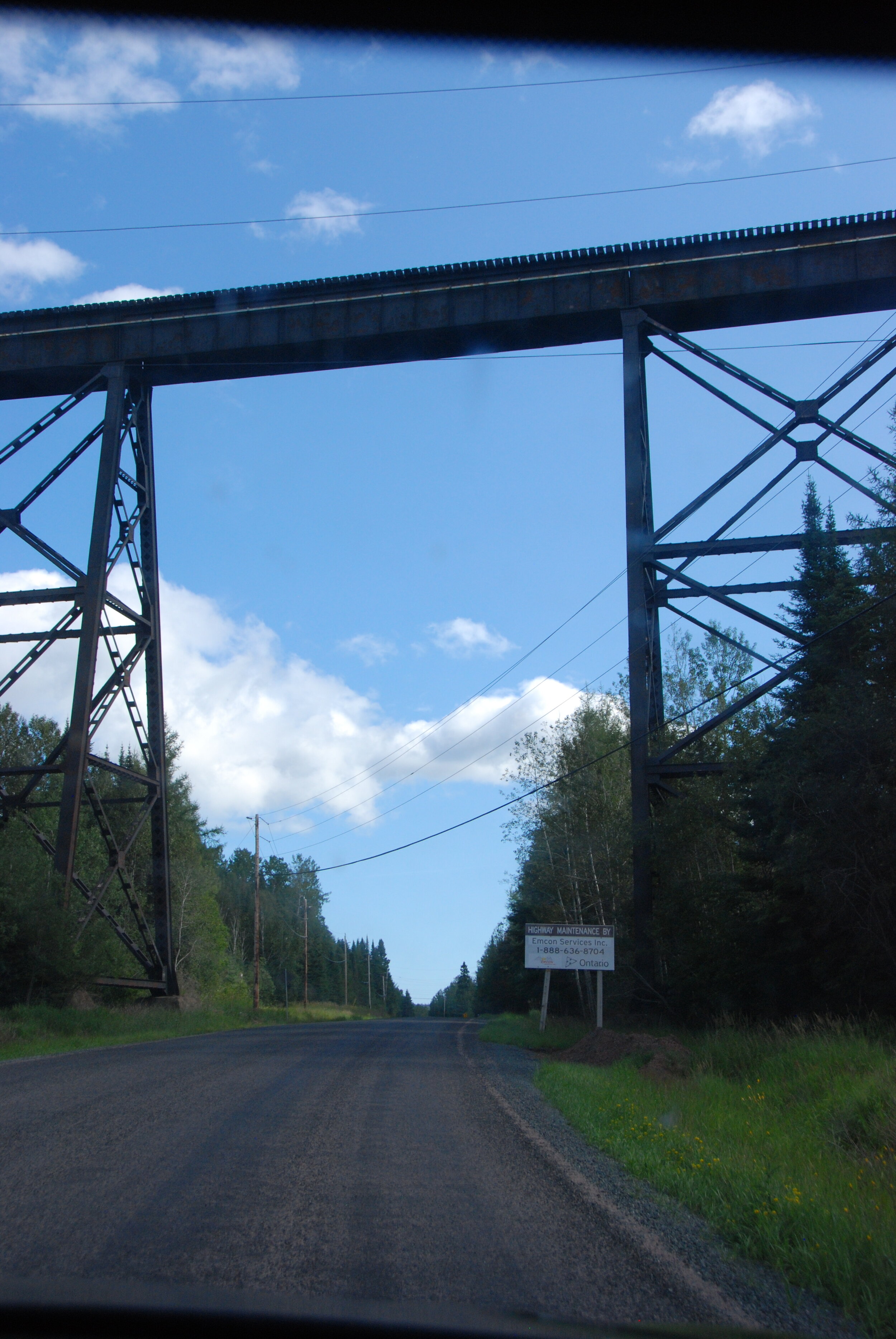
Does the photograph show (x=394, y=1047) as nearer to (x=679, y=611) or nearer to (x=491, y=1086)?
(x=491, y=1086)

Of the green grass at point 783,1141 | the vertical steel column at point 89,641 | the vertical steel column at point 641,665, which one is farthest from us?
the vertical steel column at point 89,641

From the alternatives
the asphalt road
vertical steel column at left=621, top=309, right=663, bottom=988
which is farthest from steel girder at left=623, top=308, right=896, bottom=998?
the asphalt road

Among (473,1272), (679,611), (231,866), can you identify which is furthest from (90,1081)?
(231,866)

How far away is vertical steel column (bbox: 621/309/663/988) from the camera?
2056 cm

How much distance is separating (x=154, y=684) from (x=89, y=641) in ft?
8.55

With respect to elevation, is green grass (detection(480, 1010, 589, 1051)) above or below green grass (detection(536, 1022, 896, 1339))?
below

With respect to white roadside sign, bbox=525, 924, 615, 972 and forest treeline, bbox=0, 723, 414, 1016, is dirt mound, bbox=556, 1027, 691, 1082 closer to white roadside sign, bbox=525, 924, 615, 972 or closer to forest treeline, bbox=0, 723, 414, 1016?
white roadside sign, bbox=525, 924, 615, 972

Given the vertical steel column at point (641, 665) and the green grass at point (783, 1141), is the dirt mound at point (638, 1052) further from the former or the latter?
the vertical steel column at point (641, 665)

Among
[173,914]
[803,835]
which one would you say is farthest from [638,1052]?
[173,914]

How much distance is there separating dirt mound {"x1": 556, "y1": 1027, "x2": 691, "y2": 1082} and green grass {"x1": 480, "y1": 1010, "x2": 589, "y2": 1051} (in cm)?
256

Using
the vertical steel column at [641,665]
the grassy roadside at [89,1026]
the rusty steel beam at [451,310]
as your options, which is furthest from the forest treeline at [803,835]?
the grassy roadside at [89,1026]

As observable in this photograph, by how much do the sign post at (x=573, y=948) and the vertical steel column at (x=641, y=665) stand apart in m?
1.06

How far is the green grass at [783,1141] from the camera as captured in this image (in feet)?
15.9

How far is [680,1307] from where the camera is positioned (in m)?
4.26
